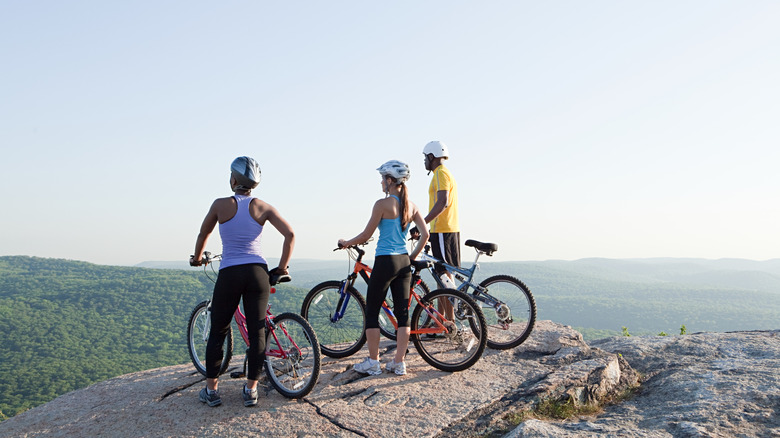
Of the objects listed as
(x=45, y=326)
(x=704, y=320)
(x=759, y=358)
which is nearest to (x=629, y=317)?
(x=704, y=320)

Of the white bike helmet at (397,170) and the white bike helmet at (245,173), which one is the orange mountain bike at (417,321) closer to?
the white bike helmet at (397,170)

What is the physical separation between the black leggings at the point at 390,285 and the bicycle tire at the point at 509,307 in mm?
1406

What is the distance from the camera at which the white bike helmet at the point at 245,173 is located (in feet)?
14.1

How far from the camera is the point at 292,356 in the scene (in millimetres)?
4629

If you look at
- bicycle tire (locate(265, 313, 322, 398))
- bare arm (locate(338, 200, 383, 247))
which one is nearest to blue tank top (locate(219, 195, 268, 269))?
bicycle tire (locate(265, 313, 322, 398))

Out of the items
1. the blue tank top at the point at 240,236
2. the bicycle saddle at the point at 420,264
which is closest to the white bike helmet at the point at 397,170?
the bicycle saddle at the point at 420,264

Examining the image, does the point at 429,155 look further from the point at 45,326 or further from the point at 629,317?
the point at 629,317

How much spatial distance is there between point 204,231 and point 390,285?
Result: 6.23 feet

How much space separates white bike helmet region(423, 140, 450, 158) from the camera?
6234mm

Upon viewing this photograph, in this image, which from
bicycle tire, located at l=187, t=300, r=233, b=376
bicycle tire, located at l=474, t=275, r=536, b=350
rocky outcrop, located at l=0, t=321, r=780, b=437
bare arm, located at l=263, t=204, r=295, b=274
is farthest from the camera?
bicycle tire, located at l=474, t=275, r=536, b=350

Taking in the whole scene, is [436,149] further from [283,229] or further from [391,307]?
[283,229]

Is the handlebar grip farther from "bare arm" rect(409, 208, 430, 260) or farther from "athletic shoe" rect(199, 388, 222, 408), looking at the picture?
"bare arm" rect(409, 208, 430, 260)

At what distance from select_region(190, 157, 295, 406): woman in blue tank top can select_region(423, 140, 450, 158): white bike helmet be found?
99.5 inches

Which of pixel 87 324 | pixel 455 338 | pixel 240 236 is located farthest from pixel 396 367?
pixel 87 324
